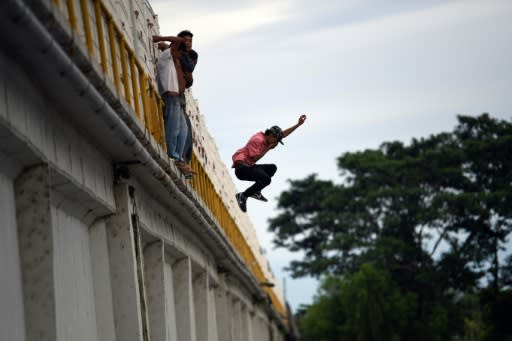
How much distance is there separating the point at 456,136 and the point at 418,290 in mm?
9501

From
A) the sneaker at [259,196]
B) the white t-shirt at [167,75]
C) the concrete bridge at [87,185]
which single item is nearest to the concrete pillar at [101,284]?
the concrete bridge at [87,185]

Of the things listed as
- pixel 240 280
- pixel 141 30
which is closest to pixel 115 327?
pixel 141 30

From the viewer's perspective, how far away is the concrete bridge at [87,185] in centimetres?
865

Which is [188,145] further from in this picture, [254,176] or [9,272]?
[9,272]

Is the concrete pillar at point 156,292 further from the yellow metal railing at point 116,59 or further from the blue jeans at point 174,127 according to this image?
the blue jeans at point 174,127

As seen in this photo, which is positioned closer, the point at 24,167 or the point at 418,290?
the point at 24,167

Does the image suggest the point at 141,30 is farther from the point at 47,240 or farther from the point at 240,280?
the point at 240,280

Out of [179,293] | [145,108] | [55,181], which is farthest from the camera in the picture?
[179,293]

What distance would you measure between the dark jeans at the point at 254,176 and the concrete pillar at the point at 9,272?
22.5ft

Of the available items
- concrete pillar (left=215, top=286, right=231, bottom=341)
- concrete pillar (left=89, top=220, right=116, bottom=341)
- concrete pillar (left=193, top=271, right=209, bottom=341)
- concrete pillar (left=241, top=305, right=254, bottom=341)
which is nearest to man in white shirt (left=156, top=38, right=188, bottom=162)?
concrete pillar (left=89, top=220, right=116, bottom=341)

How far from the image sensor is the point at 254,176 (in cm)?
1588

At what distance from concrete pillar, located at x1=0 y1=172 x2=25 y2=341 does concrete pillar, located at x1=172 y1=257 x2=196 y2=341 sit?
28.2 feet

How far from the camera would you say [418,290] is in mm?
60969

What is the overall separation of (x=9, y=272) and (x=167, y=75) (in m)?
5.45
